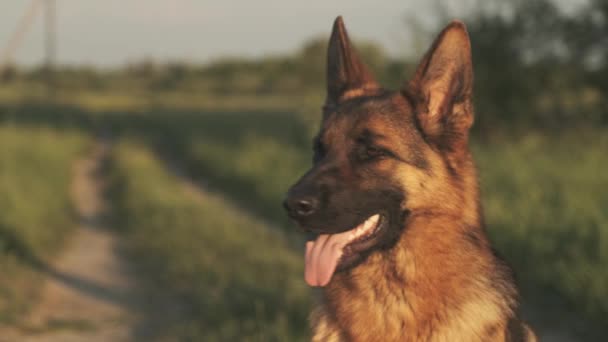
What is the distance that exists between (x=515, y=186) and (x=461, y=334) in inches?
233

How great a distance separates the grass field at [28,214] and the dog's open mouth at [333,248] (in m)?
3.52

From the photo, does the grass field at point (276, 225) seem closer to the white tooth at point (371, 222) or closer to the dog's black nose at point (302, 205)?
the white tooth at point (371, 222)

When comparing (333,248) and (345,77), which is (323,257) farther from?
(345,77)

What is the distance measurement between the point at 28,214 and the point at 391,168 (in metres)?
6.53

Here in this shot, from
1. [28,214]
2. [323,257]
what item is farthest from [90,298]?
[323,257]

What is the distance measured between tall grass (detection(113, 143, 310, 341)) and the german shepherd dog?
5.27 ft

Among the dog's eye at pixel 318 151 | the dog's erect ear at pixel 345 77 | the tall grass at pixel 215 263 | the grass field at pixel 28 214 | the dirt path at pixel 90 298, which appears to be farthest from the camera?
the grass field at pixel 28 214

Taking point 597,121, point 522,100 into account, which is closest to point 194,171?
point 522,100

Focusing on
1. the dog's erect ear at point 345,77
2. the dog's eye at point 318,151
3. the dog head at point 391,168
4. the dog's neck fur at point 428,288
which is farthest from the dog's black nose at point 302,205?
the dog's erect ear at point 345,77

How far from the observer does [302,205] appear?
3.06m

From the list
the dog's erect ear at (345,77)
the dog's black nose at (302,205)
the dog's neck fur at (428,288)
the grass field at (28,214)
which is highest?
the dog's erect ear at (345,77)

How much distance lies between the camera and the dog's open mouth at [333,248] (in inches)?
123

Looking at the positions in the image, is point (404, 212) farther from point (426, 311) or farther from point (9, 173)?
point (9, 173)

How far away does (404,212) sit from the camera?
3.15 m
